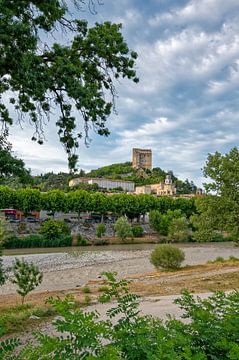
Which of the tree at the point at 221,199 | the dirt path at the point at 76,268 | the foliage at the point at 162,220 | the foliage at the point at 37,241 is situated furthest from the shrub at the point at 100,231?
the tree at the point at 221,199

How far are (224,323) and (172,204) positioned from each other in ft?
265

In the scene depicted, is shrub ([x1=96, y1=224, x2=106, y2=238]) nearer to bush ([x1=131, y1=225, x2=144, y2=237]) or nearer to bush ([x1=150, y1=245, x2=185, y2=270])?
bush ([x1=131, y1=225, x2=144, y2=237])

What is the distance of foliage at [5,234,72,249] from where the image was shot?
55.2 metres

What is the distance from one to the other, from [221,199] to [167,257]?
7246mm

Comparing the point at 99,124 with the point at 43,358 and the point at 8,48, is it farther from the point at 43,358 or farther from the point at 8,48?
the point at 43,358

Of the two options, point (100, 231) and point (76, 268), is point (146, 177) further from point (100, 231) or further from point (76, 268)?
point (76, 268)

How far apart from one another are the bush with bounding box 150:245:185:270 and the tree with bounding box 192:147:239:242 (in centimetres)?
445

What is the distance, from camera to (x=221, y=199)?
23.0 m

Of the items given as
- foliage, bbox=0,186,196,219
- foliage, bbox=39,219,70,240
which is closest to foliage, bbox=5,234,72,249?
foliage, bbox=39,219,70,240

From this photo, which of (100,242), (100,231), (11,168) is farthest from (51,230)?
(11,168)

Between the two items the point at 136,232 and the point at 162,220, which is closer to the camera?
the point at 136,232

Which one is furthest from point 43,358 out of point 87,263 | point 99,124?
point 87,263

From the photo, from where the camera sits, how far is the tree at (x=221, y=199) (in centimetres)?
2267

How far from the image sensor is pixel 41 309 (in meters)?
12.5
